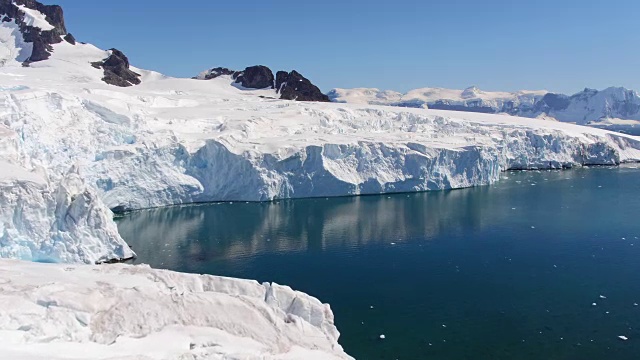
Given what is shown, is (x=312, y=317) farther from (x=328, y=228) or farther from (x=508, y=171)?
(x=508, y=171)

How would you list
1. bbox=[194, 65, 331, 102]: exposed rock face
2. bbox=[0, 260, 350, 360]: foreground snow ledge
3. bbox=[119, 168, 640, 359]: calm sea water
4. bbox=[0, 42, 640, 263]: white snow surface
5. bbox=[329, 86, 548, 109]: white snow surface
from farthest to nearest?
bbox=[329, 86, 548, 109]: white snow surface < bbox=[194, 65, 331, 102]: exposed rock face < bbox=[0, 42, 640, 263]: white snow surface < bbox=[119, 168, 640, 359]: calm sea water < bbox=[0, 260, 350, 360]: foreground snow ledge

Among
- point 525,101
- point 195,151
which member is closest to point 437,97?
point 525,101

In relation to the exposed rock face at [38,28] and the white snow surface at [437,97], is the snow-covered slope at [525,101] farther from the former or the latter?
the exposed rock face at [38,28]

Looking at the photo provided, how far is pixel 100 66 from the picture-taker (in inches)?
1954

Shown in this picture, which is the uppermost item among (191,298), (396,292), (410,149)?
(410,149)

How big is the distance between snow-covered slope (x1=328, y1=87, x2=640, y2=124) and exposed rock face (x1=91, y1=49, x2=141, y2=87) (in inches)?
3070

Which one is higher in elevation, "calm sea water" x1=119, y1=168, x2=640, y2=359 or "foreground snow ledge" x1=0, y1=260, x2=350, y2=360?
"foreground snow ledge" x1=0, y1=260, x2=350, y2=360

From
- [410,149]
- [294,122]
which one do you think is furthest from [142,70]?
[410,149]

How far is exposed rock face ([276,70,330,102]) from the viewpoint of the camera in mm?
53862

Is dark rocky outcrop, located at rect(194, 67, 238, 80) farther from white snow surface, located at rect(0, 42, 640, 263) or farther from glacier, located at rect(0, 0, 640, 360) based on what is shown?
white snow surface, located at rect(0, 42, 640, 263)

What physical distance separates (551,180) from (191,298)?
35.4 metres

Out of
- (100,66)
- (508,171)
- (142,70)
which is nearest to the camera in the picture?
(508,171)

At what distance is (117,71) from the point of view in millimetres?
49688

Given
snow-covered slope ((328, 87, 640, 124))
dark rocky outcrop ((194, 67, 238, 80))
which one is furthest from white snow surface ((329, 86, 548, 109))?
dark rocky outcrop ((194, 67, 238, 80))
